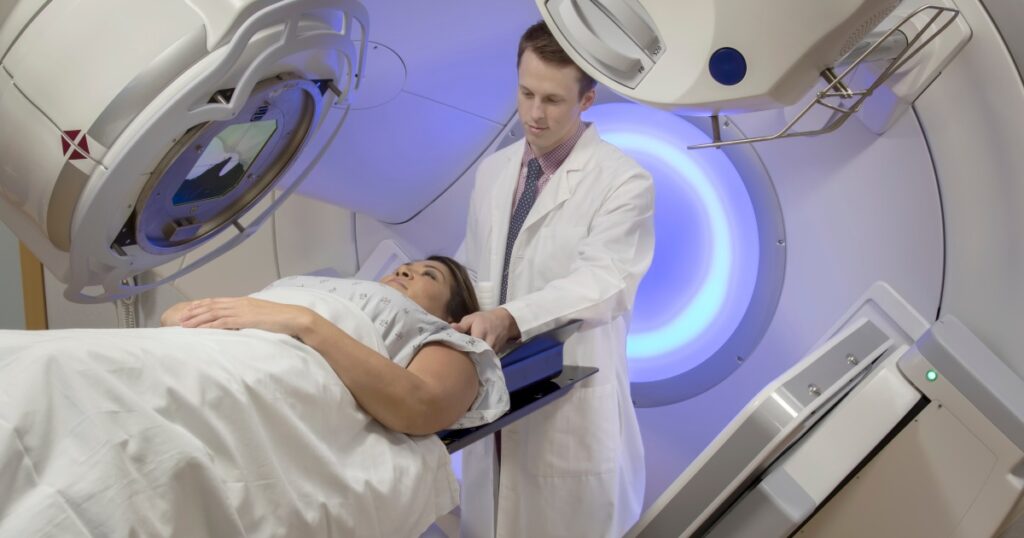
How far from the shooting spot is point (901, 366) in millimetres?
1466

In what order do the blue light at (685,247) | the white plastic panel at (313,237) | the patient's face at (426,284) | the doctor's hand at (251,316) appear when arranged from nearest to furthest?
1. the doctor's hand at (251,316)
2. the patient's face at (426,284)
3. the blue light at (685,247)
4. the white plastic panel at (313,237)

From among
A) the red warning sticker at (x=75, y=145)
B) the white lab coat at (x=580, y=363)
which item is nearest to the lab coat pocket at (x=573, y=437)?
the white lab coat at (x=580, y=363)

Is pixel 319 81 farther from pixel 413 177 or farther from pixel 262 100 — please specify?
pixel 413 177

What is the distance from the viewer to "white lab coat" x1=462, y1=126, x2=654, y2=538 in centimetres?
169

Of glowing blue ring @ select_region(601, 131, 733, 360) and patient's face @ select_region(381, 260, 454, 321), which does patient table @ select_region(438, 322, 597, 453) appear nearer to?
patient's face @ select_region(381, 260, 454, 321)

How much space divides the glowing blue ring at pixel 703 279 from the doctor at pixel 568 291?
0.25m

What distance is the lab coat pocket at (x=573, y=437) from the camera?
Answer: 1702 millimetres

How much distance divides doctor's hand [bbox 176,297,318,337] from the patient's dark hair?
462 mm

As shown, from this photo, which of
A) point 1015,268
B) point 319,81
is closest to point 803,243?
point 1015,268

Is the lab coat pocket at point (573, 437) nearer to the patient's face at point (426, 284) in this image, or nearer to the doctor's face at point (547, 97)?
the patient's face at point (426, 284)

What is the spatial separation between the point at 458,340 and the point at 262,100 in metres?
0.46

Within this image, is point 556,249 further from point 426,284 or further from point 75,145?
point 75,145

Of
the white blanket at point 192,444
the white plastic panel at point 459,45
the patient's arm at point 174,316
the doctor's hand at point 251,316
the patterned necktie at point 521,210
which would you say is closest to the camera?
the white blanket at point 192,444

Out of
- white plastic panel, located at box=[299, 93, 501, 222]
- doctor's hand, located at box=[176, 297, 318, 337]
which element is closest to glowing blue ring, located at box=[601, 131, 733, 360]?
white plastic panel, located at box=[299, 93, 501, 222]
